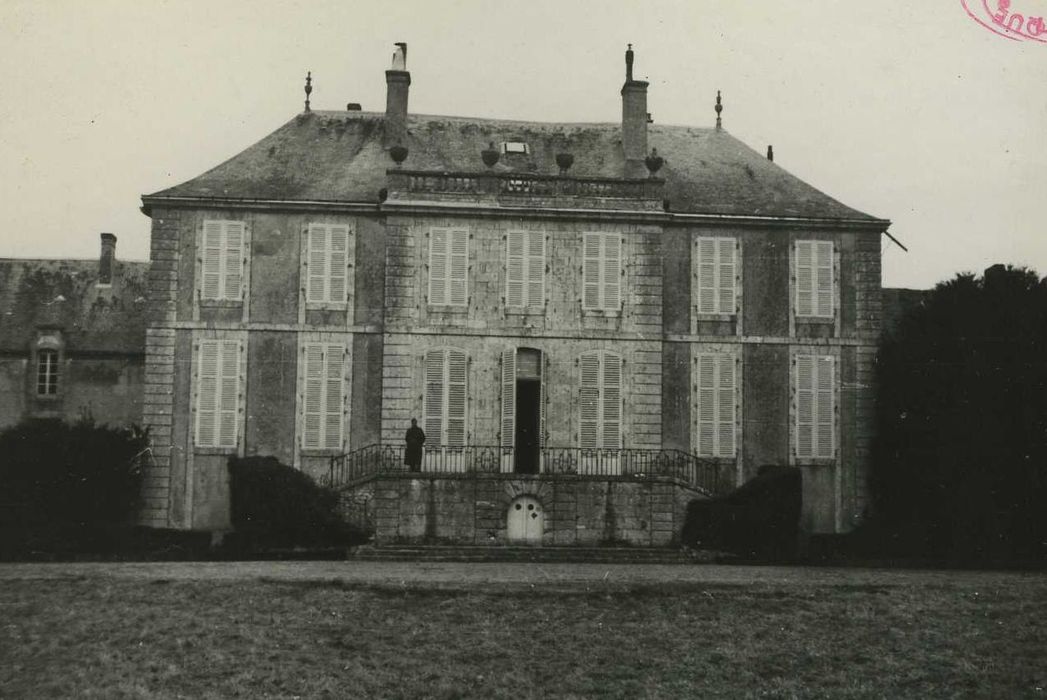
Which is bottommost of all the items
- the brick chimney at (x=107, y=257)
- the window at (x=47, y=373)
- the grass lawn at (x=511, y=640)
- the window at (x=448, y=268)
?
the grass lawn at (x=511, y=640)

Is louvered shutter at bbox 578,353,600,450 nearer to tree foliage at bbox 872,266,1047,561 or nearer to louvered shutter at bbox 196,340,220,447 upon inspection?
tree foliage at bbox 872,266,1047,561

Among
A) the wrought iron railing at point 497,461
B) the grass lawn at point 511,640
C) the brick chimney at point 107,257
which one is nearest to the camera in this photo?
the grass lawn at point 511,640

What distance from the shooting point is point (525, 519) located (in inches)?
901

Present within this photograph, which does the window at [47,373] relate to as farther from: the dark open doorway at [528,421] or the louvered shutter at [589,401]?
the louvered shutter at [589,401]

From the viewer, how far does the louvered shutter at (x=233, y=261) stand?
25156mm

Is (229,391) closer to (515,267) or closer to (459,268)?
(459,268)

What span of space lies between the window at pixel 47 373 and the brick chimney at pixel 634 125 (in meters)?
13.0

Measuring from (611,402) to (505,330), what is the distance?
7.93 feet

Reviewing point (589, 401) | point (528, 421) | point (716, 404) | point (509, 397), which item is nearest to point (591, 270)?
point (589, 401)

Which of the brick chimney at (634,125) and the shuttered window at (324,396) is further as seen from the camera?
the brick chimney at (634,125)

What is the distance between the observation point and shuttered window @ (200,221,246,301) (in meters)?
25.2

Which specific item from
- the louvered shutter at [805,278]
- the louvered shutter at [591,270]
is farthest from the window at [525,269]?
the louvered shutter at [805,278]

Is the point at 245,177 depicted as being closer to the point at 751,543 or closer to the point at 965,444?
the point at 751,543

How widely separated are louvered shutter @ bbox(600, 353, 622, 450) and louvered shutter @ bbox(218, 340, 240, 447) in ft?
22.5
